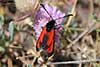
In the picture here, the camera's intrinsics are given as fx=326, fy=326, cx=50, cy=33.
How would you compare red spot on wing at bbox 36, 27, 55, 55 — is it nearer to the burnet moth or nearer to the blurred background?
the burnet moth

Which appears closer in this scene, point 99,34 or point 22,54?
point 22,54

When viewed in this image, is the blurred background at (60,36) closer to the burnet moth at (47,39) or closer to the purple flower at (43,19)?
the purple flower at (43,19)

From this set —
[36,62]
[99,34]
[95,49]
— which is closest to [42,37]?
[36,62]

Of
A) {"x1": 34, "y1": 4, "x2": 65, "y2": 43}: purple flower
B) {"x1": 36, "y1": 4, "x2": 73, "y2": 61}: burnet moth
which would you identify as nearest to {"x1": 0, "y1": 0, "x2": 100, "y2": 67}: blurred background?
{"x1": 34, "y1": 4, "x2": 65, "y2": 43}: purple flower

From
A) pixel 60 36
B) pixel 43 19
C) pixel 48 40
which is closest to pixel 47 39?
pixel 48 40

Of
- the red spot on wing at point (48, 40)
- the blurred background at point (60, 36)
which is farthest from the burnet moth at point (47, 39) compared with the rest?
the blurred background at point (60, 36)

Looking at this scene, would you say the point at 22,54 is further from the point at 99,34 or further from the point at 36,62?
the point at 99,34

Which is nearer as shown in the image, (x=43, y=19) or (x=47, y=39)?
(x=47, y=39)

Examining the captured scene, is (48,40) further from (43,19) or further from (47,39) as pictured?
(43,19)
